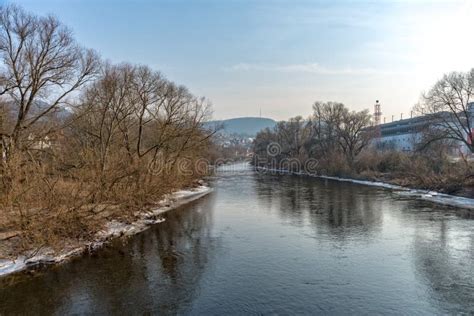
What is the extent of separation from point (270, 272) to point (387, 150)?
→ 5228 centimetres

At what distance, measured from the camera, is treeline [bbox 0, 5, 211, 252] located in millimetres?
14344

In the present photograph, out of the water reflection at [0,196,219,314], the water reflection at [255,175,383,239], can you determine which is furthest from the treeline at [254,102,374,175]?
the water reflection at [0,196,219,314]

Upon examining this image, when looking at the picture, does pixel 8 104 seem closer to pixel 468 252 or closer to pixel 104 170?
pixel 104 170

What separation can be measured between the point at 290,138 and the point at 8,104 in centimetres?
6868

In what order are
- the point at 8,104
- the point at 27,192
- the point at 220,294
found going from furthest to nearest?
the point at 8,104, the point at 27,192, the point at 220,294

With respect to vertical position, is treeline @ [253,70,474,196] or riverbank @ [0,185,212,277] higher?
treeline @ [253,70,474,196]

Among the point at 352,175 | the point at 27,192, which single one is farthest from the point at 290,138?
the point at 27,192

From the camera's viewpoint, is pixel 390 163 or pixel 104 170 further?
pixel 390 163

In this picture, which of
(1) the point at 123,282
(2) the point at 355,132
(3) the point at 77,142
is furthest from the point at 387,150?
(1) the point at 123,282

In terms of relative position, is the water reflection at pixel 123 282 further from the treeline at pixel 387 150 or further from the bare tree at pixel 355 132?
the bare tree at pixel 355 132

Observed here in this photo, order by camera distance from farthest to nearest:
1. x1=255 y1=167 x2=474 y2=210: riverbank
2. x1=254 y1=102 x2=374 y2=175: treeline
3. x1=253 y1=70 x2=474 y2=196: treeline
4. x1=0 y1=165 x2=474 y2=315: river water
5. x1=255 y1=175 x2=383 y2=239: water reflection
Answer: x1=254 y1=102 x2=374 y2=175: treeline, x1=253 y1=70 x2=474 y2=196: treeline, x1=255 y1=167 x2=474 y2=210: riverbank, x1=255 y1=175 x2=383 y2=239: water reflection, x1=0 y1=165 x2=474 y2=315: river water

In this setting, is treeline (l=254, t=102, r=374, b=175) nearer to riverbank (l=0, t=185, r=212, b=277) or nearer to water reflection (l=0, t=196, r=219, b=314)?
riverbank (l=0, t=185, r=212, b=277)

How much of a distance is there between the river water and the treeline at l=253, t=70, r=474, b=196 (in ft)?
57.3

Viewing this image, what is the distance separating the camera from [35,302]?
391 inches
